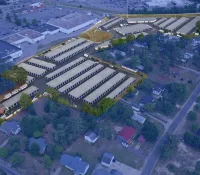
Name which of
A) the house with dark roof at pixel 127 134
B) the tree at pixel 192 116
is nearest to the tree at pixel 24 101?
the house with dark roof at pixel 127 134

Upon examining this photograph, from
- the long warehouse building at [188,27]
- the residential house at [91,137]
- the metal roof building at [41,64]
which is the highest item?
the metal roof building at [41,64]

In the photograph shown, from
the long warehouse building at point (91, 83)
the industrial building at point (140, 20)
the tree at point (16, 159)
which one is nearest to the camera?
the tree at point (16, 159)

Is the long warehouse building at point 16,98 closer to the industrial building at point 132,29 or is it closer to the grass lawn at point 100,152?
Result: the grass lawn at point 100,152

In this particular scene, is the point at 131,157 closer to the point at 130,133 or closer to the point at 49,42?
the point at 130,133

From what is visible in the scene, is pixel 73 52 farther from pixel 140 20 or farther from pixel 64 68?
pixel 140 20

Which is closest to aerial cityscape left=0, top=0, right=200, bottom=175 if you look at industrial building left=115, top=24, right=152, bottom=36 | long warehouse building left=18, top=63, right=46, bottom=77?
long warehouse building left=18, top=63, right=46, bottom=77


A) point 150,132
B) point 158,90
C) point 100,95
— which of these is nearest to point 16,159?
point 100,95

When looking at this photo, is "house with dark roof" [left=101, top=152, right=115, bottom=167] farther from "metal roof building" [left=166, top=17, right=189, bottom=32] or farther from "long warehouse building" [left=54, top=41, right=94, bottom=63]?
"metal roof building" [left=166, top=17, right=189, bottom=32]
